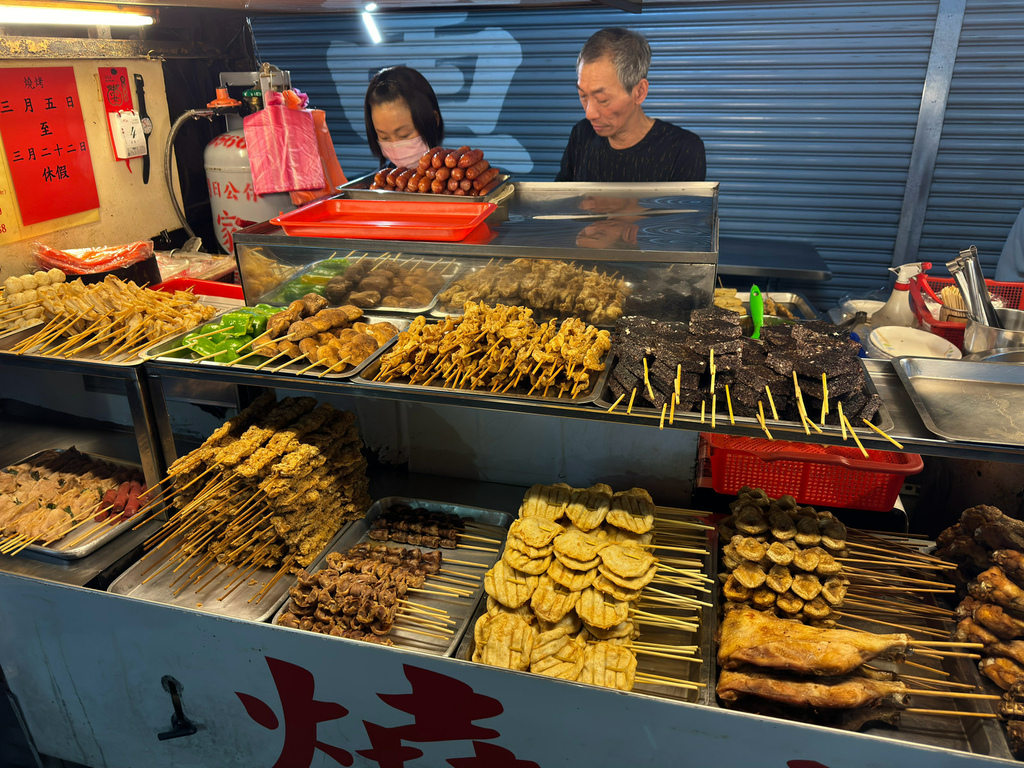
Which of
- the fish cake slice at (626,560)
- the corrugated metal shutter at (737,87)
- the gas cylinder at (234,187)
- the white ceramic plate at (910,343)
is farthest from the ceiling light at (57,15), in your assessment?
the white ceramic plate at (910,343)

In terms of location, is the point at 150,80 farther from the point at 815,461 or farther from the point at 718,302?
the point at 815,461

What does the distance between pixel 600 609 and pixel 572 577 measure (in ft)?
0.54

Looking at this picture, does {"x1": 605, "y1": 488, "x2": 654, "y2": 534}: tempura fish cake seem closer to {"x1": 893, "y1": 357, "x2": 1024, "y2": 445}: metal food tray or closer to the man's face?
{"x1": 893, "y1": 357, "x2": 1024, "y2": 445}: metal food tray

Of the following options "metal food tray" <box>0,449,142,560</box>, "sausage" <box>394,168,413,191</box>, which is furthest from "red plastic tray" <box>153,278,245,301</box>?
"metal food tray" <box>0,449,142,560</box>

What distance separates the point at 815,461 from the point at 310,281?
266 centimetres

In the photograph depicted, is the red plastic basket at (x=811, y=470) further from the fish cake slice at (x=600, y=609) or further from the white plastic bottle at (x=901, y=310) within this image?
the white plastic bottle at (x=901, y=310)

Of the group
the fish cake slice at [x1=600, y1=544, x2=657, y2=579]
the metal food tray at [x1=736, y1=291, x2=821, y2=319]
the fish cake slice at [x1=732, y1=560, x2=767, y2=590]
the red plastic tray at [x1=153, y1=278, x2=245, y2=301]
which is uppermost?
the red plastic tray at [x1=153, y1=278, x2=245, y2=301]

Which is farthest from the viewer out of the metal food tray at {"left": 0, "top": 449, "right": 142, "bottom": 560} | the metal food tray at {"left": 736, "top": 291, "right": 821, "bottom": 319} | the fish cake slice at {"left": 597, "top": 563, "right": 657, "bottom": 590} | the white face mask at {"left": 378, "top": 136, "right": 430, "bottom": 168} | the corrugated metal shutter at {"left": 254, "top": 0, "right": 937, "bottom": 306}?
the corrugated metal shutter at {"left": 254, "top": 0, "right": 937, "bottom": 306}

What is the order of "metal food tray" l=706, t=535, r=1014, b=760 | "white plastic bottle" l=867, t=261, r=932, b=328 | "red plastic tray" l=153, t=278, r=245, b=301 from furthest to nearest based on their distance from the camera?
"red plastic tray" l=153, t=278, r=245, b=301 < "white plastic bottle" l=867, t=261, r=932, b=328 < "metal food tray" l=706, t=535, r=1014, b=760

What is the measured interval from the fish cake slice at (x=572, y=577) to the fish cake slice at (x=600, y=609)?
3cm

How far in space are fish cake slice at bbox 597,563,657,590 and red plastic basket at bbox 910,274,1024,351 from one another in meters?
2.71

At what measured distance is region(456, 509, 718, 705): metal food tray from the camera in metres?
2.32

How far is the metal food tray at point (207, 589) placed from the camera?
2760 millimetres

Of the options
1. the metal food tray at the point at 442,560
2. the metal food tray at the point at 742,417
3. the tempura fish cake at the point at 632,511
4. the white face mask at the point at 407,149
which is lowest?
the metal food tray at the point at 442,560
